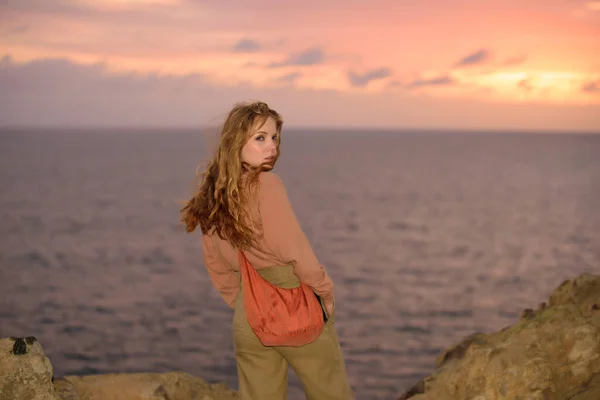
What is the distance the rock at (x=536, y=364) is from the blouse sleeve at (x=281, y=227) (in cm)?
175

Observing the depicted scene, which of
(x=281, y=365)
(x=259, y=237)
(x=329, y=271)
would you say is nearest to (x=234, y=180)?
(x=259, y=237)

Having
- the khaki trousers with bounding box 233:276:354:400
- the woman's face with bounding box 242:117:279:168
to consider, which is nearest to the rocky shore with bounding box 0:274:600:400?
the khaki trousers with bounding box 233:276:354:400

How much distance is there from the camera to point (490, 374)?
440cm

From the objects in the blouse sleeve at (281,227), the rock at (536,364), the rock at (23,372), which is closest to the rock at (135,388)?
the rock at (23,372)

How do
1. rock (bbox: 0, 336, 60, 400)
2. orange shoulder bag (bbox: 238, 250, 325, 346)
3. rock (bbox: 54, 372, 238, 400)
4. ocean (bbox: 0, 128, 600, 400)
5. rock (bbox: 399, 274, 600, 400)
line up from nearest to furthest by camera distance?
orange shoulder bag (bbox: 238, 250, 325, 346) < rock (bbox: 0, 336, 60, 400) < rock (bbox: 399, 274, 600, 400) < rock (bbox: 54, 372, 238, 400) < ocean (bbox: 0, 128, 600, 400)

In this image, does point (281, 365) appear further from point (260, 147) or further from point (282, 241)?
point (260, 147)

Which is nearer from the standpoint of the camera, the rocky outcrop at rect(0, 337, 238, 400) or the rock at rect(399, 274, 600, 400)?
the rocky outcrop at rect(0, 337, 238, 400)

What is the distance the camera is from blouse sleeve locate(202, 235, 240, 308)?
12.3ft

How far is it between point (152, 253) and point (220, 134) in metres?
20.7

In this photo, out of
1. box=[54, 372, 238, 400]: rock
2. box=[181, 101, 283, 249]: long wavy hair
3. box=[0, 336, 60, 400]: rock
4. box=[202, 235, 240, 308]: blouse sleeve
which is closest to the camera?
box=[181, 101, 283, 249]: long wavy hair

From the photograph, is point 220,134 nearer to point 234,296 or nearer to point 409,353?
point 234,296

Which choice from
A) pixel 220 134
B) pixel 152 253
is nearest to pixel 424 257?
pixel 152 253

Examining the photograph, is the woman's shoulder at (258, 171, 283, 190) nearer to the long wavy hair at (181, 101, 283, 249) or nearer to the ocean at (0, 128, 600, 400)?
the long wavy hair at (181, 101, 283, 249)

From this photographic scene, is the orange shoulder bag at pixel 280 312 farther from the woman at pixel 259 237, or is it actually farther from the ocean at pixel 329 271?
the ocean at pixel 329 271
